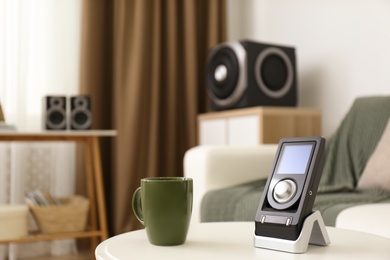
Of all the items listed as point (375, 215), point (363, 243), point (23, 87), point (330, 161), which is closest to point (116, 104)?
point (23, 87)

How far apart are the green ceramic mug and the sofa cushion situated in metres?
1.11

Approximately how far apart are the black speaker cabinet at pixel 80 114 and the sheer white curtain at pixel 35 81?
0.35 metres

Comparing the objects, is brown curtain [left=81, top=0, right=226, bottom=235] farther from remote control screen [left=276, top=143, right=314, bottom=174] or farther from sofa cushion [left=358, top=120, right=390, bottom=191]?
remote control screen [left=276, top=143, right=314, bottom=174]

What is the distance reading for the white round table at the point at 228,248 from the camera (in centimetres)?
71

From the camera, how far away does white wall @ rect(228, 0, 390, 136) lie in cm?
236

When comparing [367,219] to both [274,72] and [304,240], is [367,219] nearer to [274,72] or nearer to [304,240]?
[304,240]

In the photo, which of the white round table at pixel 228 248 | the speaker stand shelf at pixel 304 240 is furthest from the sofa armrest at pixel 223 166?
the speaker stand shelf at pixel 304 240

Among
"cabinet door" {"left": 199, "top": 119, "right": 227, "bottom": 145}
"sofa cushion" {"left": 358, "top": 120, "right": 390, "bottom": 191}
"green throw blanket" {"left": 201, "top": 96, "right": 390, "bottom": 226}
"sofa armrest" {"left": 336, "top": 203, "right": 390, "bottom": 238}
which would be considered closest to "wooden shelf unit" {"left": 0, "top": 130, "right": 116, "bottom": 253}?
"cabinet door" {"left": 199, "top": 119, "right": 227, "bottom": 145}

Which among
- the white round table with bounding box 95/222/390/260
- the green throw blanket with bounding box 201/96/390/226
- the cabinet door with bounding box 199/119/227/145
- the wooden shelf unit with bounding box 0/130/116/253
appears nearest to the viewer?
the white round table with bounding box 95/222/390/260

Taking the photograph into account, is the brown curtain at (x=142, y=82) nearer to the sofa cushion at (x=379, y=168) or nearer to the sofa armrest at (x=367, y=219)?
the sofa cushion at (x=379, y=168)

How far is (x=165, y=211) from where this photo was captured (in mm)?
784

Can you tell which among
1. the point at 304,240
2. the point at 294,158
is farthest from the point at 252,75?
the point at 304,240

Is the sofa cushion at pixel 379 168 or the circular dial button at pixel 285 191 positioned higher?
the circular dial button at pixel 285 191

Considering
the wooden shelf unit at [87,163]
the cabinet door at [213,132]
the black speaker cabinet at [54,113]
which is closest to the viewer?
the wooden shelf unit at [87,163]
